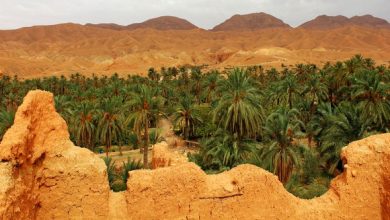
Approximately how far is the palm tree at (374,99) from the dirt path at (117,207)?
90.4 ft

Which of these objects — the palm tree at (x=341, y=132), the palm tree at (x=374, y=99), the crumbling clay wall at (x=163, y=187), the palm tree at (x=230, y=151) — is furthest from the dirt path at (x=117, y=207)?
the palm tree at (x=374, y=99)

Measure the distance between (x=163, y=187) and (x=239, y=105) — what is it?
18.5 metres

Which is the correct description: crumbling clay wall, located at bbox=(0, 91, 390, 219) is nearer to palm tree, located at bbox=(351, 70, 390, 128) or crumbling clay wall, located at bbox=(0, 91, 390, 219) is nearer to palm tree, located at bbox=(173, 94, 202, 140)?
palm tree, located at bbox=(351, 70, 390, 128)

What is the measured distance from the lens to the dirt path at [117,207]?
45.3ft

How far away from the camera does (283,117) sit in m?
28.6

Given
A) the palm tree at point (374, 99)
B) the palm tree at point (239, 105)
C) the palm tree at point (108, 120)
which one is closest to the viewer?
the palm tree at point (239, 105)

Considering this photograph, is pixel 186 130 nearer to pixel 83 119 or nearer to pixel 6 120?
pixel 83 119

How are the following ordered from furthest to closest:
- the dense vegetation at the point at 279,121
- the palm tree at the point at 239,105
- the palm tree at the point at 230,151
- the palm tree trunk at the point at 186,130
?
1. the palm tree trunk at the point at 186,130
2. the palm tree at the point at 230,151
3. the palm tree at the point at 239,105
4. the dense vegetation at the point at 279,121

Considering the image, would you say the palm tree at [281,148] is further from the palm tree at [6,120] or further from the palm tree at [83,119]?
the palm tree at [83,119]

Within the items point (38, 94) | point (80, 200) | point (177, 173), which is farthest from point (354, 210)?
point (38, 94)

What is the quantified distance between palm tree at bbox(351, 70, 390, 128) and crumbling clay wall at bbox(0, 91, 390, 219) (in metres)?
22.6

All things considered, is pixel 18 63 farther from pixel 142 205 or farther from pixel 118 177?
pixel 142 205

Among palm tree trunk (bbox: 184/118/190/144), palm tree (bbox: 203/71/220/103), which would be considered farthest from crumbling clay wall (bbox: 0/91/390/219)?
palm tree (bbox: 203/71/220/103)

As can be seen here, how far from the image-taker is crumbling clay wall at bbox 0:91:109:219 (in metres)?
12.4
